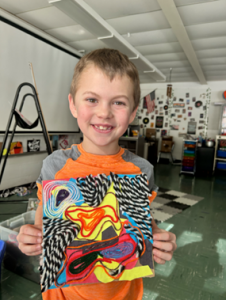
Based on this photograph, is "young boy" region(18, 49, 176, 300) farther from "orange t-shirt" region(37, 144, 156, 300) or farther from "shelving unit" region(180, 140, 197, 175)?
"shelving unit" region(180, 140, 197, 175)

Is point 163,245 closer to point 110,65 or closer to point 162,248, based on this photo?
point 162,248

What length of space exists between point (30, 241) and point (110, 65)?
22.3 inches

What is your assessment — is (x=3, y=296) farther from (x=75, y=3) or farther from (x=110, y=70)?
(x=75, y=3)

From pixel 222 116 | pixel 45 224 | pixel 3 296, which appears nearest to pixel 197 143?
pixel 222 116

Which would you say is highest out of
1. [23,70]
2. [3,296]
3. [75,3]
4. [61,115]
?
[75,3]

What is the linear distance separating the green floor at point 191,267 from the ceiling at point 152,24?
253cm

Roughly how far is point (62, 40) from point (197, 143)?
3.88 meters

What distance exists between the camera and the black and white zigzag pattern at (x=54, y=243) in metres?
0.53

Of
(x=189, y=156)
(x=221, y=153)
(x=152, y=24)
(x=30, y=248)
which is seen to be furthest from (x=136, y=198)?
(x=221, y=153)

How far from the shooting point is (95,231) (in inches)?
23.2

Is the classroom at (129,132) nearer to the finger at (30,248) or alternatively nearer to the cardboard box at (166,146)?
the finger at (30,248)

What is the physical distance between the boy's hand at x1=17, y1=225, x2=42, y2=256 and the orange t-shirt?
0.15 metres

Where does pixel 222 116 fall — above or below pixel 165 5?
below

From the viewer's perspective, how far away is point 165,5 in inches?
94.3
